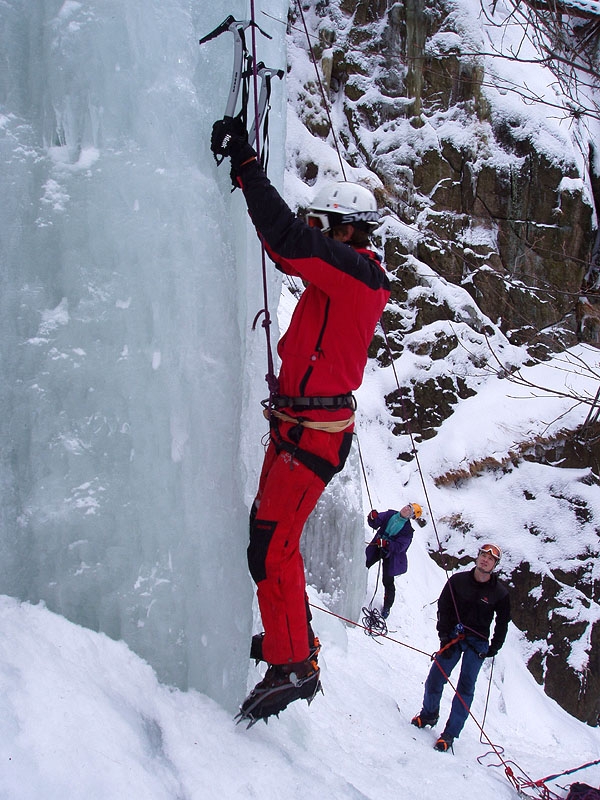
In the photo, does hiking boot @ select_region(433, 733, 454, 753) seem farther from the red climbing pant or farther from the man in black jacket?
the red climbing pant

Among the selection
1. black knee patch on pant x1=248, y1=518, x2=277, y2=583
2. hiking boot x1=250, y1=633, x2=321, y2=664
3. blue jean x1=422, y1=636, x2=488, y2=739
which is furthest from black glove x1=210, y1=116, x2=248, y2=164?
blue jean x1=422, y1=636, x2=488, y2=739

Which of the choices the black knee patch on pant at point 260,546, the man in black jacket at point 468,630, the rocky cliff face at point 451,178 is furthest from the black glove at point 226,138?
the rocky cliff face at point 451,178

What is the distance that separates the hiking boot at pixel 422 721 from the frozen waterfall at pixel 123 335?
1.95 metres

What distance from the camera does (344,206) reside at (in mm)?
2160

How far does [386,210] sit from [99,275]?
10.2 meters

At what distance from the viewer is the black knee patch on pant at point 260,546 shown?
6.86 ft

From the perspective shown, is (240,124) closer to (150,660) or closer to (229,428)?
(229,428)

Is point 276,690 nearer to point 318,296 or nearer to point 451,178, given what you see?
point 318,296

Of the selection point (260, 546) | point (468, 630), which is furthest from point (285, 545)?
point (468, 630)

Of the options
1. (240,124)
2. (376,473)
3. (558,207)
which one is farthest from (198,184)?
(558,207)

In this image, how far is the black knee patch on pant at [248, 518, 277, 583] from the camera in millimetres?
2092

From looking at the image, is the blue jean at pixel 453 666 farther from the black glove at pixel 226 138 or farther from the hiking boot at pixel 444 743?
the black glove at pixel 226 138

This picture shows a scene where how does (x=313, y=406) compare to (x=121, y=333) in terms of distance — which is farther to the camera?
(x=313, y=406)

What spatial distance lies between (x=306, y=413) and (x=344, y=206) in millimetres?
750
